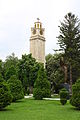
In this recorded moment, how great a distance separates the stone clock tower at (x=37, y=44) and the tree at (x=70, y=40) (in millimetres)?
22012

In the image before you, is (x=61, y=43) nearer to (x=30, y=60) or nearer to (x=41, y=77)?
(x=30, y=60)

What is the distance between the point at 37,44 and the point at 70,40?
23216mm

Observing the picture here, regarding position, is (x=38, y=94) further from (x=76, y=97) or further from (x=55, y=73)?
(x=55, y=73)

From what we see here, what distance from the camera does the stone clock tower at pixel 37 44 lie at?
58281mm

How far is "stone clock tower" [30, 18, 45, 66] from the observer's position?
58.3 meters

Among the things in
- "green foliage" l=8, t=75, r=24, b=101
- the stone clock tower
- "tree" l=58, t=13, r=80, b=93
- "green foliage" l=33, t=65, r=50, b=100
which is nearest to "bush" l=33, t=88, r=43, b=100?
"green foliage" l=33, t=65, r=50, b=100

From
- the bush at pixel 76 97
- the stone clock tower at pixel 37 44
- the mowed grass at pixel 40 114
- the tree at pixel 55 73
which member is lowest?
the mowed grass at pixel 40 114

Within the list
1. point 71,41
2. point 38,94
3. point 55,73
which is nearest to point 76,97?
point 38,94

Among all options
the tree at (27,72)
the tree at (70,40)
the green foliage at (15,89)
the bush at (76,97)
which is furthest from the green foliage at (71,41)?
the bush at (76,97)

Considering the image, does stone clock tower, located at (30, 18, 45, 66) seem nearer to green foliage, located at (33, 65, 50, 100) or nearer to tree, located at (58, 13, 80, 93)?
tree, located at (58, 13, 80, 93)

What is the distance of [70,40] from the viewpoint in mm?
35375

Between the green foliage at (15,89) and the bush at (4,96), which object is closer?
the bush at (4,96)

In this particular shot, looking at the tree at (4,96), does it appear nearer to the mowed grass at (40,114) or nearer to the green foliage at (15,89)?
Result: the mowed grass at (40,114)

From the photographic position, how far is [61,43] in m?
36.2
